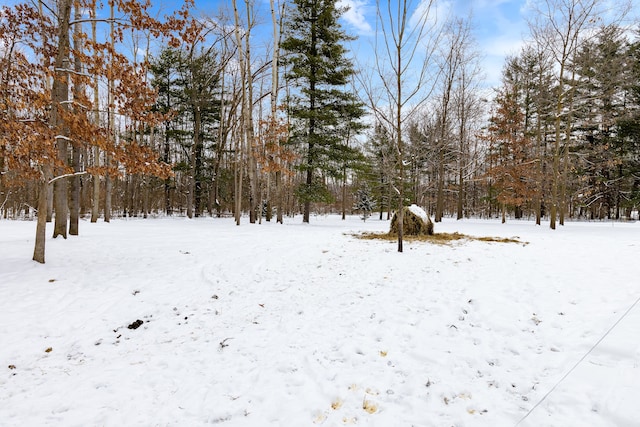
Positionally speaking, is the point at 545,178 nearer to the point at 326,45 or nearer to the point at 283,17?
the point at 326,45

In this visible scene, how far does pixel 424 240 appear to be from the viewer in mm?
8883

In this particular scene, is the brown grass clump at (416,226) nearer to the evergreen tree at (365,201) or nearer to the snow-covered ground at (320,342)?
the snow-covered ground at (320,342)

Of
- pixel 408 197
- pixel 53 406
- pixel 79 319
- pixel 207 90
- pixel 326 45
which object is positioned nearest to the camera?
pixel 53 406

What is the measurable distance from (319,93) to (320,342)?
14449mm

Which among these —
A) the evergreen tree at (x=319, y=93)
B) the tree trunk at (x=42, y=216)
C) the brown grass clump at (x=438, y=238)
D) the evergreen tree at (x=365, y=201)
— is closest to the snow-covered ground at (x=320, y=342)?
the tree trunk at (x=42, y=216)

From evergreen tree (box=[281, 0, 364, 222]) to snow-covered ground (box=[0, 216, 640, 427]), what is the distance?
33.2ft

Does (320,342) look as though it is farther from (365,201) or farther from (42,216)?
(365,201)

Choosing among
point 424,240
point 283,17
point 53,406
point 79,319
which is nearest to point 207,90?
point 283,17

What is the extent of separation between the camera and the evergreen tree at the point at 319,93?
15641mm

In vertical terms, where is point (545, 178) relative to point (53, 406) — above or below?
above

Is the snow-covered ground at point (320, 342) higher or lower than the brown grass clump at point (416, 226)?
lower

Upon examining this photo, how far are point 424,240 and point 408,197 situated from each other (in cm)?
1893

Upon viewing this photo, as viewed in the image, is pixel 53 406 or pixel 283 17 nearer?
pixel 53 406

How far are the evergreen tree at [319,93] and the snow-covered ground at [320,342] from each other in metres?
10.1
